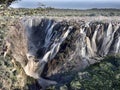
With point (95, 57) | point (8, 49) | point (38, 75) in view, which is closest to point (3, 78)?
point (8, 49)

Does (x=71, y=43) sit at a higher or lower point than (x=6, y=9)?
lower

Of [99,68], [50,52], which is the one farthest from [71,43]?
[99,68]

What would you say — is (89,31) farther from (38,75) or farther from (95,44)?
(38,75)

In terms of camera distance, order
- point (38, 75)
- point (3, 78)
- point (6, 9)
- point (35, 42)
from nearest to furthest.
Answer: point (6, 9) < point (3, 78) < point (38, 75) < point (35, 42)

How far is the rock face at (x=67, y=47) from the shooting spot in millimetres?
15067

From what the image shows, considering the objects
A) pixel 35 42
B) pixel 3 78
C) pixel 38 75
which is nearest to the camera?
pixel 3 78

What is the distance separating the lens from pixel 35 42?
16.8 m

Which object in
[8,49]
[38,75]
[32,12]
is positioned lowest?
[38,75]

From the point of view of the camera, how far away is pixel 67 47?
51.1 feet

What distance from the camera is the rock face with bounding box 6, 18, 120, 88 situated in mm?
15067

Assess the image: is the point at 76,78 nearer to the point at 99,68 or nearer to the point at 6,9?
the point at 99,68

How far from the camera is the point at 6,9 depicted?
12500mm

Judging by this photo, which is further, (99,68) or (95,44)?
(95,44)

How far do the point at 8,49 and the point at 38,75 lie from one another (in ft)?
5.14
